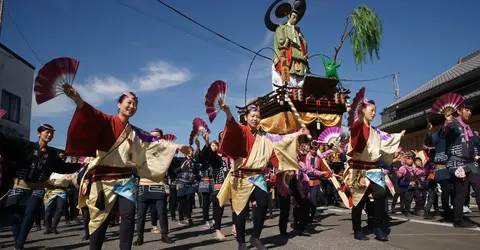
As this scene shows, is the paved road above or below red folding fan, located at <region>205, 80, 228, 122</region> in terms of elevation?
below

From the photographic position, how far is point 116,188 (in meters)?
4.13

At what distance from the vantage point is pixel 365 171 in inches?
223

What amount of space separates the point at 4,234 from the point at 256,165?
7.97 metres

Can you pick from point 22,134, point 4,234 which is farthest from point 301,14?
point 4,234

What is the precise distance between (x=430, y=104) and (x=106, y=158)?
18567 mm

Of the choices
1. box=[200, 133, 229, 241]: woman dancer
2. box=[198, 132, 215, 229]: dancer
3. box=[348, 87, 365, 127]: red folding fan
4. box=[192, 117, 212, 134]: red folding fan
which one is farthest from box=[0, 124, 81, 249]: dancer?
box=[348, 87, 365, 127]: red folding fan

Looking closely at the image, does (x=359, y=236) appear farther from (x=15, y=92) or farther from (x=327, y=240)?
(x=15, y=92)

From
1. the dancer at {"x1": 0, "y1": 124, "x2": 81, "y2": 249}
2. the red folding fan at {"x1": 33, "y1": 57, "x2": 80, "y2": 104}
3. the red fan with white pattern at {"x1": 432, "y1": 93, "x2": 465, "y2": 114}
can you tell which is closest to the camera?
the red folding fan at {"x1": 33, "y1": 57, "x2": 80, "y2": 104}

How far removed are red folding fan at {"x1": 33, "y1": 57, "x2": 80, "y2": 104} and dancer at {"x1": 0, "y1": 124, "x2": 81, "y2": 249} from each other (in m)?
2.49

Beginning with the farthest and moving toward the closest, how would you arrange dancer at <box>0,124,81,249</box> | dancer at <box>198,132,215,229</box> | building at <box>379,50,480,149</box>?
building at <box>379,50,480,149</box>
dancer at <box>198,132,215,229</box>
dancer at <box>0,124,81,249</box>

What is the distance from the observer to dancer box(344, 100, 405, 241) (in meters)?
5.46

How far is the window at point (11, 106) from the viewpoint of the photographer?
55.3ft

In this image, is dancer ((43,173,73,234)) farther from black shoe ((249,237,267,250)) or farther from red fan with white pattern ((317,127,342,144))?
red fan with white pattern ((317,127,342,144))

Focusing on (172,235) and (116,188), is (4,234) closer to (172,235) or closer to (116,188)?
(172,235)
